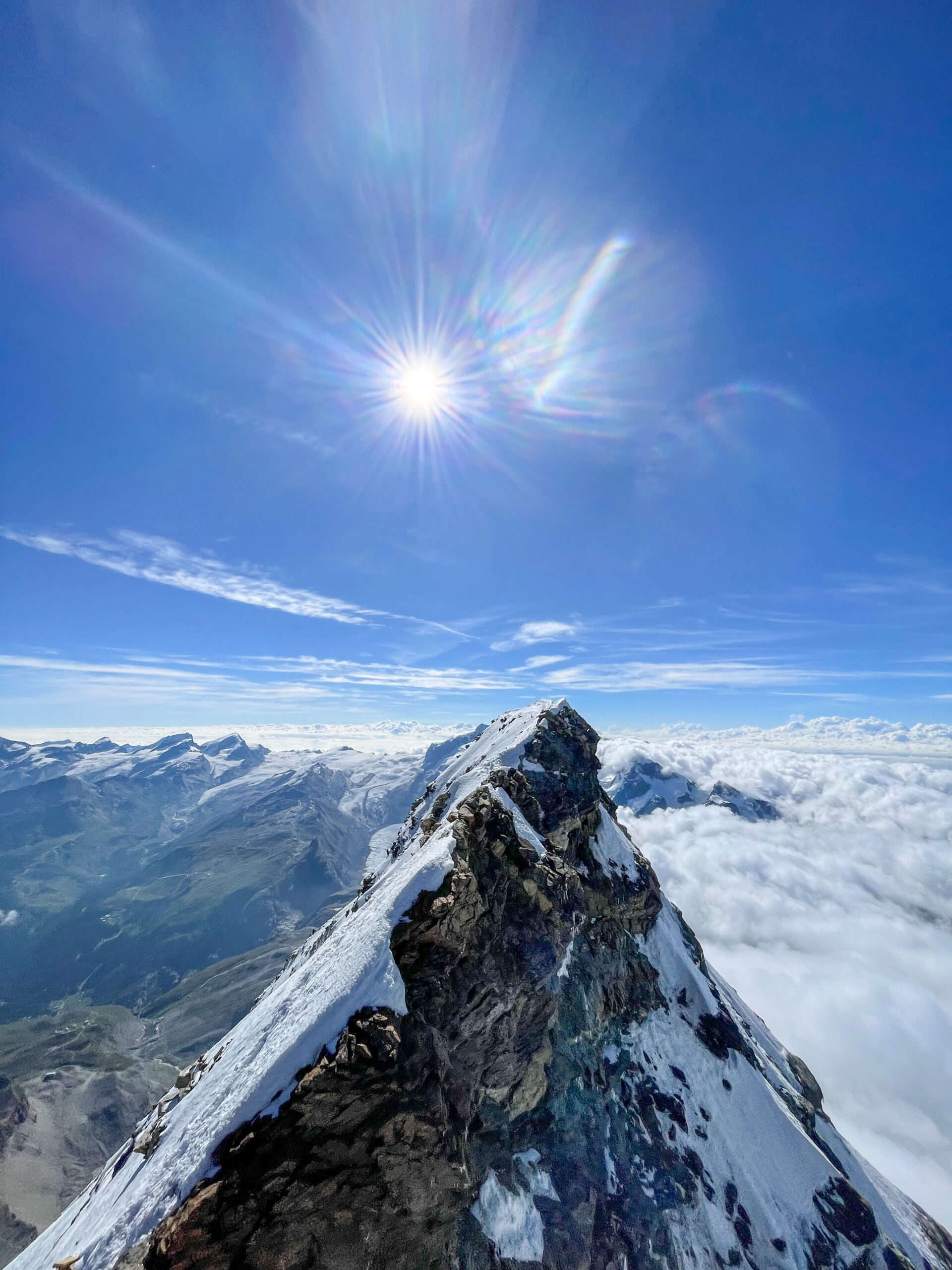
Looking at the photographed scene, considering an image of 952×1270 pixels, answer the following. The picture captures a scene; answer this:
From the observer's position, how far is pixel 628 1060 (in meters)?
45.1

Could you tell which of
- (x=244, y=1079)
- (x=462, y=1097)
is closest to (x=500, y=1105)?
(x=462, y=1097)

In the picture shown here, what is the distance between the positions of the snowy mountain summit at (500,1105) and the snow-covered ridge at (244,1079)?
0.54 feet

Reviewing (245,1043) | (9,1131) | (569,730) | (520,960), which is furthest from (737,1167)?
(9,1131)

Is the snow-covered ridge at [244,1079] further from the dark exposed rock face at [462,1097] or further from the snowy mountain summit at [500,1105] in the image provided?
the dark exposed rock face at [462,1097]

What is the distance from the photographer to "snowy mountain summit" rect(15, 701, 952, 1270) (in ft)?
64.2

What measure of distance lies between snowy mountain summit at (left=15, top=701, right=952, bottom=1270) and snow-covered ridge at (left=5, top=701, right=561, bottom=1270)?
0.16 meters

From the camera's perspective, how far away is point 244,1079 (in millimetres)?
22859

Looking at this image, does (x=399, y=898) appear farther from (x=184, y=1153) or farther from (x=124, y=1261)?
(x=124, y=1261)

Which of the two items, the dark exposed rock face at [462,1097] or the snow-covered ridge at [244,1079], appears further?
the snow-covered ridge at [244,1079]

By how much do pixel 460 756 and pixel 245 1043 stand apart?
54874 millimetres

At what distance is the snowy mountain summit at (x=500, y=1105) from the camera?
64.2 feet

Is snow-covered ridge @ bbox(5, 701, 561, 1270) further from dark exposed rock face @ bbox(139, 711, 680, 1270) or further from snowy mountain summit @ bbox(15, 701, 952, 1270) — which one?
dark exposed rock face @ bbox(139, 711, 680, 1270)

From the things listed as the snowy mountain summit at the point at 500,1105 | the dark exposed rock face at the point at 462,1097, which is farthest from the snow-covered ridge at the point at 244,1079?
the dark exposed rock face at the point at 462,1097

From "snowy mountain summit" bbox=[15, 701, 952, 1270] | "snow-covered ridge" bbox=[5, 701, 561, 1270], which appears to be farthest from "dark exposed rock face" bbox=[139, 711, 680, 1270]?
"snow-covered ridge" bbox=[5, 701, 561, 1270]
